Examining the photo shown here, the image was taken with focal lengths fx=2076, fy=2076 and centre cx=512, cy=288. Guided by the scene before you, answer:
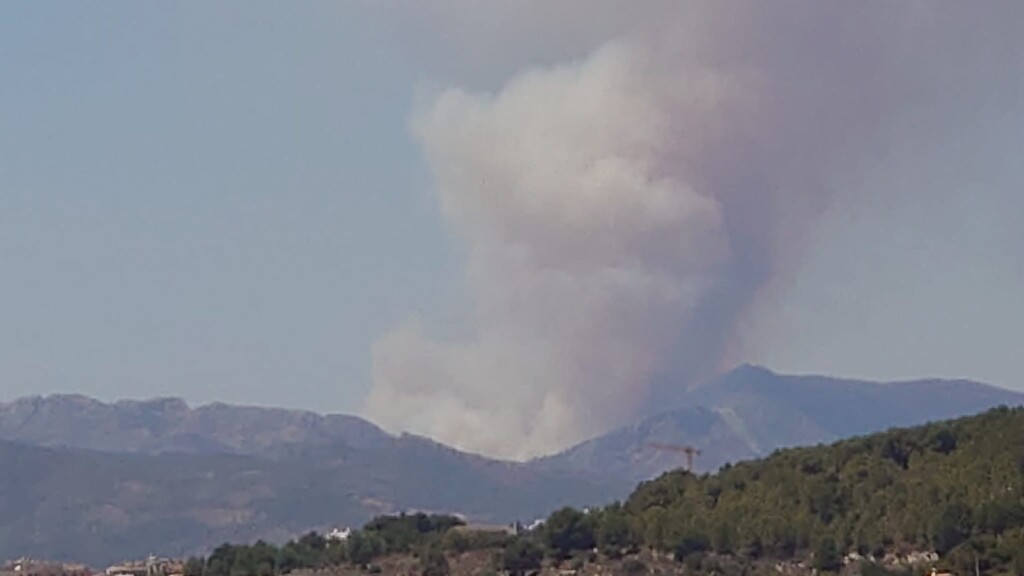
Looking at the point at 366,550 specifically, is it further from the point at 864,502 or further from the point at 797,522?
the point at 864,502

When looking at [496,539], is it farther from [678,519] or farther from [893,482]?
[893,482]

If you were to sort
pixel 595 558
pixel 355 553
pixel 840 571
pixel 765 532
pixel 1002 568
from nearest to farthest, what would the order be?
1. pixel 1002 568
2. pixel 840 571
3. pixel 765 532
4. pixel 595 558
5. pixel 355 553

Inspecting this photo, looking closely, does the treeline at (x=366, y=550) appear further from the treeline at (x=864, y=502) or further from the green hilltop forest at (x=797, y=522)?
the treeline at (x=864, y=502)

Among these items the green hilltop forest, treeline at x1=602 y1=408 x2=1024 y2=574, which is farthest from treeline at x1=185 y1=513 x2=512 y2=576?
treeline at x1=602 y1=408 x2=1024 y2=574

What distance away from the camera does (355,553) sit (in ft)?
433

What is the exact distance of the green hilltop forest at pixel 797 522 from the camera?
105250 millimetres

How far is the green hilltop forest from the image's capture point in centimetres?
10525

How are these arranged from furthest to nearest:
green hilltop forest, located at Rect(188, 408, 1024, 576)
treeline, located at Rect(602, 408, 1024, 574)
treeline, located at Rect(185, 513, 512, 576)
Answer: treeline, located at Rect(185, 513, 512, 576), green hilltop forest, located at Rect(188, 408, 1024, 576), treeline, located at Rect(602, 408, 1024, 574)

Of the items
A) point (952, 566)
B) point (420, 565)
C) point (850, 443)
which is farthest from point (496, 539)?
point (952, 566)

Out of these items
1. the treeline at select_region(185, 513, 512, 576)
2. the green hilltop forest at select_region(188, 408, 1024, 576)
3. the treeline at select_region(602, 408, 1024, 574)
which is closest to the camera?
the treeline at select_region(602, 408, 1024, 574)

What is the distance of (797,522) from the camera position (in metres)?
114

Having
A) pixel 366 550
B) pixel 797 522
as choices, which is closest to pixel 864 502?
pixel 797 522

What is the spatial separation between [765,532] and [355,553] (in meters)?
30.1

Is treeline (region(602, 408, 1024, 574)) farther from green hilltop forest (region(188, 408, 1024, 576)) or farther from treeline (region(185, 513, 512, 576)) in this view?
treeline (region(185, 513, 512, 576))
